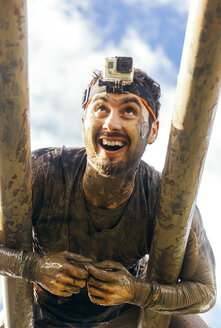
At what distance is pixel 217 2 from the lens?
2402mm

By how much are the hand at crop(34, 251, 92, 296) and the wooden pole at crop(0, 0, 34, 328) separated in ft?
0.97

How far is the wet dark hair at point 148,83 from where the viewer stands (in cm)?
375

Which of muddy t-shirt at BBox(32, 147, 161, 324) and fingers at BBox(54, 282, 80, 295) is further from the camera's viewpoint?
muddy t-shirt at BBox(32, 147, 161, 324)

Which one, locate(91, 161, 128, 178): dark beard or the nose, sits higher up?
the nose

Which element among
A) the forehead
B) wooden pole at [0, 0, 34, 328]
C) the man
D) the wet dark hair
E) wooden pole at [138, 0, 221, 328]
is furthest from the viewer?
the wet dark hair

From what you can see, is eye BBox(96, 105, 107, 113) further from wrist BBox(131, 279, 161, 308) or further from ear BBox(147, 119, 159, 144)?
wrist BBox(131, 279, 161, 308)

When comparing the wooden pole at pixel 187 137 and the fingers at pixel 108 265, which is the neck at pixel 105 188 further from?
the fingers at pixel 108 265

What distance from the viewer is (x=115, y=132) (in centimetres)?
334

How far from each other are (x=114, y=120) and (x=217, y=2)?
4.03ft

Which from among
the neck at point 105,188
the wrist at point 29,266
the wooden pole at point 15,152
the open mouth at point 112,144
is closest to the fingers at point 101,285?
the wrist at point 29,266

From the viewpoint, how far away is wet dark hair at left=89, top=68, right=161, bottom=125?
12.3 ft

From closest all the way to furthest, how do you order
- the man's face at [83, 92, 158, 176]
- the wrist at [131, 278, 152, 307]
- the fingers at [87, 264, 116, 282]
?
the fingers at [87, 264, 116, 282], the wrist at [131, 278, 152, 307], the man's face at [83, 92, 158, 176]

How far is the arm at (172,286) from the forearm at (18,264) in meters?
0.45

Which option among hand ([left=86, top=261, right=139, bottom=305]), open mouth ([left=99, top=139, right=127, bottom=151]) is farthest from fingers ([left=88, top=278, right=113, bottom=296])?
open mouth ([left=99, top=139, right=127, bottom=151])
